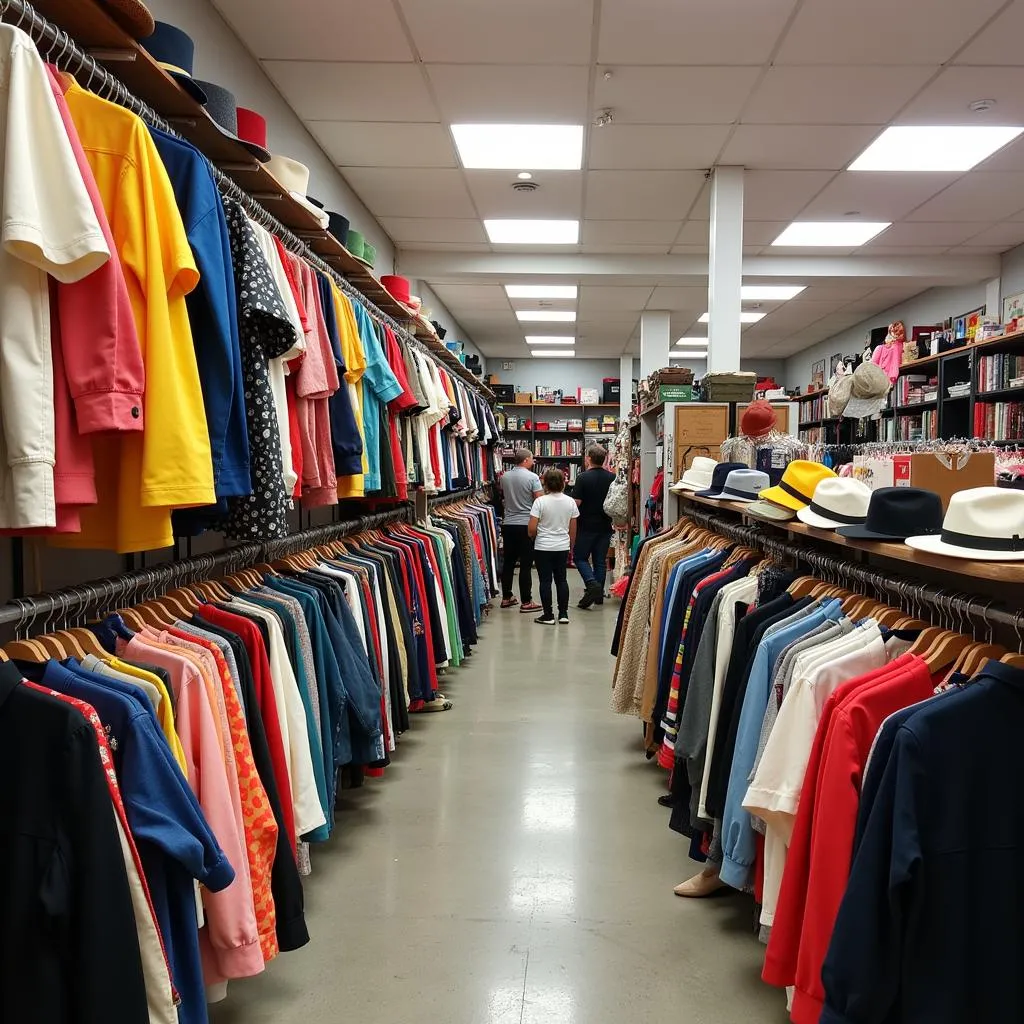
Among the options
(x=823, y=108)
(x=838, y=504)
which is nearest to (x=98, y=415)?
(x=838, y=504)

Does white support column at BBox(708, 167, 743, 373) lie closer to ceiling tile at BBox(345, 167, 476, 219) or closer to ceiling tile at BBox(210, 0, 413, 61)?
ceiling tile at BBox(345, 167, 476, 219)

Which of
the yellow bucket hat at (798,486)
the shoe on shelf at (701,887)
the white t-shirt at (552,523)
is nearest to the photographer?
the yellow bucket hat at (798,486)

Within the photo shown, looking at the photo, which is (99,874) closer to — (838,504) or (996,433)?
(838,504)

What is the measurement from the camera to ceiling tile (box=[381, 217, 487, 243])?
710cm

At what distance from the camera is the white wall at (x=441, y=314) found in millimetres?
8779

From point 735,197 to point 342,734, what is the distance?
15.6 feet

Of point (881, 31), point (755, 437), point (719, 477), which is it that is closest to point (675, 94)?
point (881, 31)

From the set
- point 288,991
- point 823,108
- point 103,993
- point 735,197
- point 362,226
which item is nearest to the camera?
point 103,993

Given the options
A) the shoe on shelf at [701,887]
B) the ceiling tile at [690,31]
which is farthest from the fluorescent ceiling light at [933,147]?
the shoe on shelf at [701,887]

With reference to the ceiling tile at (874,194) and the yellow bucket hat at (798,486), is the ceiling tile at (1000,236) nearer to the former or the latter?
the ceiling tile at (874,194)

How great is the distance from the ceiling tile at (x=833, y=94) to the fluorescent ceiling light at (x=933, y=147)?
364 millimetres

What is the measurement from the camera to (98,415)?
1485mm

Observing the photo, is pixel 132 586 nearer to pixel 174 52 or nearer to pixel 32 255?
pixel 32 255

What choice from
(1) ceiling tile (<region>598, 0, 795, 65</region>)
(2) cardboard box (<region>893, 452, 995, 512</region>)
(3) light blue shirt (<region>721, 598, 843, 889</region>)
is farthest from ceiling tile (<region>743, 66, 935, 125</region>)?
(3) light blue shirt (<region>721, 598, 843, 889</region>)
